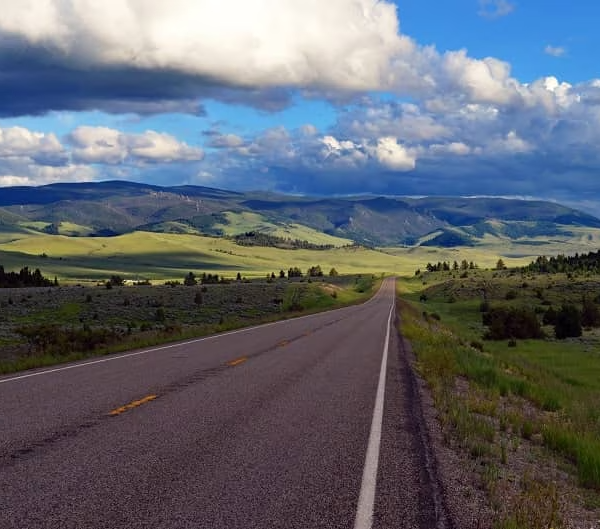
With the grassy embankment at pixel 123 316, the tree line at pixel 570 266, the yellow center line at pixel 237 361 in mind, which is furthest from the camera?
the tree line at pixel 570 266

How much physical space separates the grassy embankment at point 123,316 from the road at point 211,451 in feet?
22.9

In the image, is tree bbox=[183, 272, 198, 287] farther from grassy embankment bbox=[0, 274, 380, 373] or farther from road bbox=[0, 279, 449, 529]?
road bbox=[0, 279, 449, 529]

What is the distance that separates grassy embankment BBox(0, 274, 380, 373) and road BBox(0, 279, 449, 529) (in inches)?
275

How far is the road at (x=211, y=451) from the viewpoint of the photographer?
6.41 meters

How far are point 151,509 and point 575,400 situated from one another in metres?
13.8

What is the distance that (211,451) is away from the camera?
8.67m

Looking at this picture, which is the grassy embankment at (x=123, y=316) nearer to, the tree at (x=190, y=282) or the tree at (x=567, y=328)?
the tree at (x=567, y=328)

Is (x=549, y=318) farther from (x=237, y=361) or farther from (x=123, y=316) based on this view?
(x=237, y=361)

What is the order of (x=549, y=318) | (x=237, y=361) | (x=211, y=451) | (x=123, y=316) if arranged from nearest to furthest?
(x=211, y=451) → (x=237, y=361) → (x=123, y=316) → (x=549, y=318)

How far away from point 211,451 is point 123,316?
48599 millimetres

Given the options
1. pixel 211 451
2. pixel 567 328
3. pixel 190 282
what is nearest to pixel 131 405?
pixel 211 451

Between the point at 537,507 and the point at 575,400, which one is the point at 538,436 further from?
the point at 575,400

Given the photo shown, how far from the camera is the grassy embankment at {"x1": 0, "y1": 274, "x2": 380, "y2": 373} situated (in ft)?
84.0

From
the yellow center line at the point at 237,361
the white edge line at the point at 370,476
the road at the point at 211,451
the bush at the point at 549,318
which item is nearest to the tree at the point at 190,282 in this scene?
the bush at the point at 549,318
